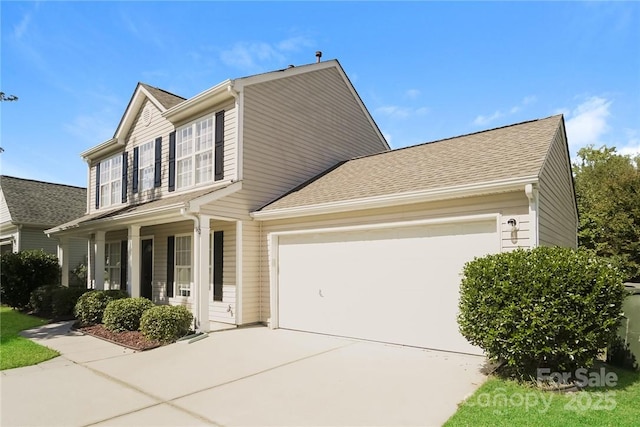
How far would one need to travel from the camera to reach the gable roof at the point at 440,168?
712cm

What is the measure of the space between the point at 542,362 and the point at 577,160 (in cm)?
3617

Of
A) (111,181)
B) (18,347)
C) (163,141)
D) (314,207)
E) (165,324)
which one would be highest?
(163,141)

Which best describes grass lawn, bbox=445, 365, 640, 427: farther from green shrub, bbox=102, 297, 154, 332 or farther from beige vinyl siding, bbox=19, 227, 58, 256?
beige vinyl siding, bbox=19, 227, 58, 256

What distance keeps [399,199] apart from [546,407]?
4.18 meters

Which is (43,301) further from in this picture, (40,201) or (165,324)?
(40,201)

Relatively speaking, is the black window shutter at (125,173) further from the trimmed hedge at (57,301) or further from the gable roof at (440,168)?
the gable roof at (440,168)

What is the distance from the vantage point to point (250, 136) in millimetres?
10641

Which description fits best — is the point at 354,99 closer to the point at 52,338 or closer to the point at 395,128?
the point at 395,128

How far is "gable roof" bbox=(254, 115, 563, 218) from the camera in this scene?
23.4 feet

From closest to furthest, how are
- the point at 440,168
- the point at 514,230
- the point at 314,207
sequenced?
the point at 514,230
the point at 440,168
the point at 314,207

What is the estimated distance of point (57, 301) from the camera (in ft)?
39.7

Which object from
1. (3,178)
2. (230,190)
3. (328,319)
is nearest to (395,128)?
(230,190)

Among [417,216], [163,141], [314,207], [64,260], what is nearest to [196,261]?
[314,207]

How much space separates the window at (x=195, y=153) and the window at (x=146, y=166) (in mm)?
1860
